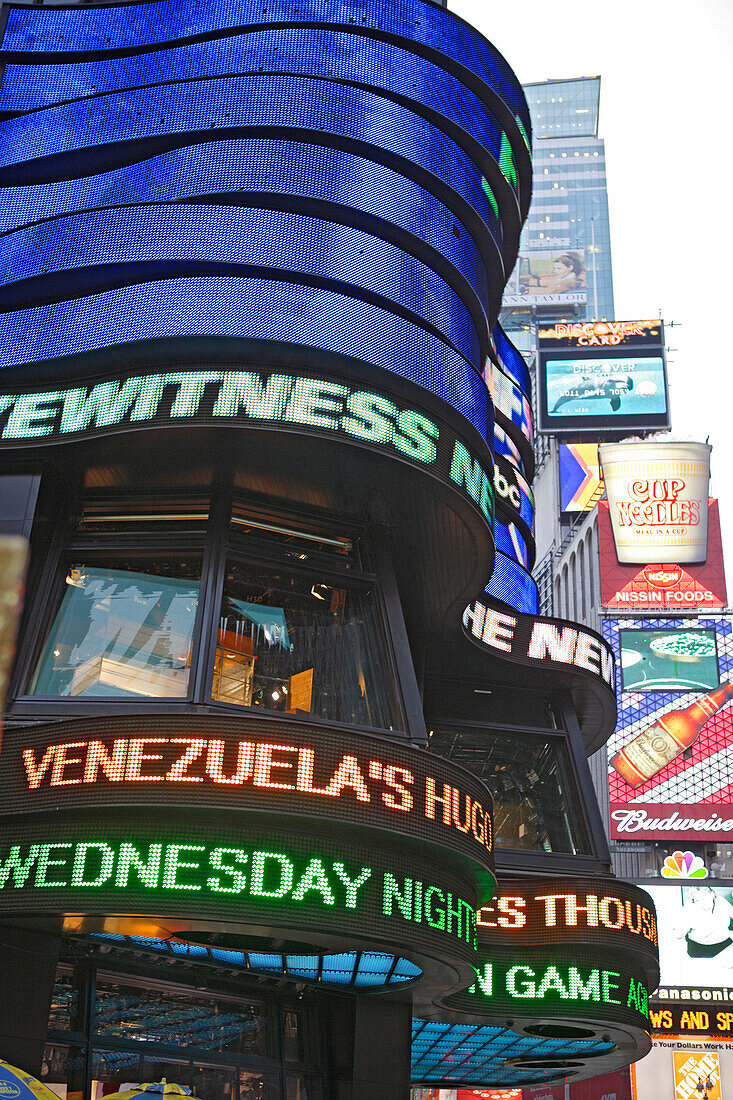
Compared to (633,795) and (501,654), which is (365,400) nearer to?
(501,654)

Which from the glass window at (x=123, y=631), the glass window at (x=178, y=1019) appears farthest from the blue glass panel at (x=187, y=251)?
the glass window at (x=178, y=1019)

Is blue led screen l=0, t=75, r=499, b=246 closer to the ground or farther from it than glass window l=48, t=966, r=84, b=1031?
farther from it

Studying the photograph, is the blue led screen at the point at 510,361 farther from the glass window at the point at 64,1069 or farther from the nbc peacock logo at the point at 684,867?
the nbc peacock logo at the point at 684,867

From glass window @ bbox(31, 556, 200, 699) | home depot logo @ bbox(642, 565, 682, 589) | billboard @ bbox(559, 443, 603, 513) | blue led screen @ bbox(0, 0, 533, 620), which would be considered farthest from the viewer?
billboard @ bbox(559, 443, 603, 513)

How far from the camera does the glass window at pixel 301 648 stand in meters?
14.5

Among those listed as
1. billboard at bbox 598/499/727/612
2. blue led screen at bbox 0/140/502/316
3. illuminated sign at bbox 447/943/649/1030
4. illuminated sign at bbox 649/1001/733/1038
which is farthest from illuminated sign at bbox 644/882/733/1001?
blue led screen at bbox 0/140/502/316

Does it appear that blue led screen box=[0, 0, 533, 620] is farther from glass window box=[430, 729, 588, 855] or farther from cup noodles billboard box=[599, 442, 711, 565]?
cup noodles billboard box=[599, 442, 711, 565]

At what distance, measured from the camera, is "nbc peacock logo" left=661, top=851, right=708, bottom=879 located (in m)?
67.2

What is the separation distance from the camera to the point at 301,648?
49.9 ft

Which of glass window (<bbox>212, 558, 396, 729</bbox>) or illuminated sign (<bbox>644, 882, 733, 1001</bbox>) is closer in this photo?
glass window (<bbox>212, 558, 396, 729</bbox>)

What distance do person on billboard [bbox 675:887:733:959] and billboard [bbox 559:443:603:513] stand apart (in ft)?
151

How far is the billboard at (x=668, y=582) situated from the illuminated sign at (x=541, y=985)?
192ft

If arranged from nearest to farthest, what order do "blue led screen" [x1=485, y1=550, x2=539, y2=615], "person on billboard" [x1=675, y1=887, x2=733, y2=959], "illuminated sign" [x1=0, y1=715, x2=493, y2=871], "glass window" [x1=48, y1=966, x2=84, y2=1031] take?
"illuminated sign" [x1=0, y1=715, x2=493, y2=871] → "glass window" [x1=48, y1=966, x2=84, y2=1031] → "blue led screen" [x1=485, y1=550, x2=539, y2=615] → "person on billboard" [x1=675, y1=887, x2=733, y2=959]

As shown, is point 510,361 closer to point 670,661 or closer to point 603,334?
point 670,661
